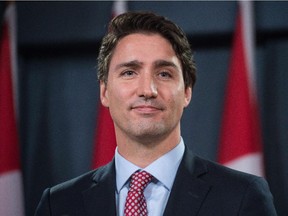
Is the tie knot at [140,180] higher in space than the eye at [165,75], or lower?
lower

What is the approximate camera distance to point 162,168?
1310 mm

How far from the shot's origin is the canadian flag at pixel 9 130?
1.94 meters

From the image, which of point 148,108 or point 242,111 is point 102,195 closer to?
point 148,108

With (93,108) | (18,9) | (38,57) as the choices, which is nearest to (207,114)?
(93,108)

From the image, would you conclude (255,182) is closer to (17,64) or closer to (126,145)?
(126,145)

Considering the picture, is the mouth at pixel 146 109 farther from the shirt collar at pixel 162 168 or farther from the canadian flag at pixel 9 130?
the canadian flag at pixel 9 130

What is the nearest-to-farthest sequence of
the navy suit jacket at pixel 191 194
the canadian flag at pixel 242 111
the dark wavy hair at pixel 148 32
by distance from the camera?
the navy suit jacket at pixel 191 194, the dark wavy hair at pixel 148 32, the canadian flag at pixel 242 111

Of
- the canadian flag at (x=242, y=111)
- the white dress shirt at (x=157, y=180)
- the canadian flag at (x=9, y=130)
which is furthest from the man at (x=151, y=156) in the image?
the canadian flag at (x=9, y=130)

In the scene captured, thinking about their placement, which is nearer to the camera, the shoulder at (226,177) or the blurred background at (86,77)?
the shoulder at (226,177)

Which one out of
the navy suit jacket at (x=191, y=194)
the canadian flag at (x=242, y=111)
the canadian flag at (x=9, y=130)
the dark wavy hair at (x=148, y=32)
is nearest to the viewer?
the navy suit jacket at (x=191, y=194)

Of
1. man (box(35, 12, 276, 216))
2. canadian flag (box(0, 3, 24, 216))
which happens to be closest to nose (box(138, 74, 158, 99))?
man (box(35, 12, 276, 216))

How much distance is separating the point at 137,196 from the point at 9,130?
827 millimetres

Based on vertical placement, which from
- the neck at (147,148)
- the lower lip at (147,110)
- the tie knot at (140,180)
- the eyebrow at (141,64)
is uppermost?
the eyebrow at (141,64)

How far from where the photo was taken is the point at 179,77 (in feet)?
4.37
